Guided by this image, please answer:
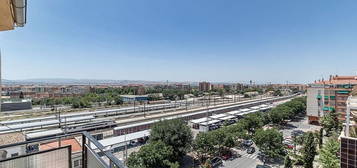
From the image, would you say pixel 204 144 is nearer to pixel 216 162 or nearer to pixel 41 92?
pixel 216 162

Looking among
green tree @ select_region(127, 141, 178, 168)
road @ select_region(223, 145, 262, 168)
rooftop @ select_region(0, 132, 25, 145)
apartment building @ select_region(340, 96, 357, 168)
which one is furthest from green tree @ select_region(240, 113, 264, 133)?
rooftop @ select_region(0, 132, 25, 145)

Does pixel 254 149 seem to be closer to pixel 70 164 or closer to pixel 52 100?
pixel 70 164

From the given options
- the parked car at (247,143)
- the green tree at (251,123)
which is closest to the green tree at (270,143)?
the parked car at (247,143)

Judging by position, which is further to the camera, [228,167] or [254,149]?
[254,149]

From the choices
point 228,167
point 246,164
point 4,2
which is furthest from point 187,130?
point 4,2

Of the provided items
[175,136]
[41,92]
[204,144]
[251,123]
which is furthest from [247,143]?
[41,92]

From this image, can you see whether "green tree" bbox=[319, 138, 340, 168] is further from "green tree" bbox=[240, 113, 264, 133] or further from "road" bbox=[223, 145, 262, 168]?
"green tree" bbox=[240, 113, 264, 133]
